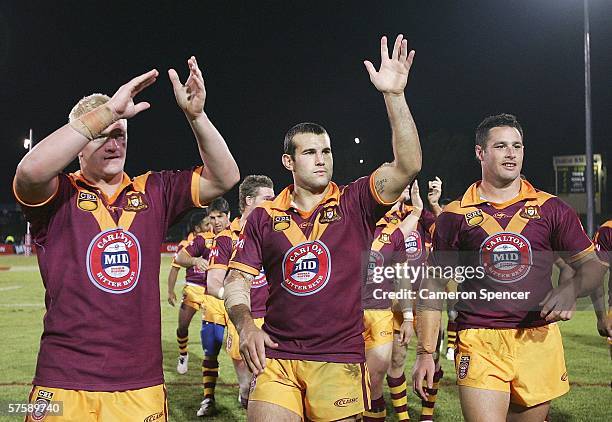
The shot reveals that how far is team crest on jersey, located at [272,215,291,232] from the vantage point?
4.67m

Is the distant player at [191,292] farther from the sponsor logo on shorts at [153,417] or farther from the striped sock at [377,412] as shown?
the sponsor logo on shorts at [153,417]

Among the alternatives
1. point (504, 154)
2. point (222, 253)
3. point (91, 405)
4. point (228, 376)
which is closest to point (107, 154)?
point (91, 405)

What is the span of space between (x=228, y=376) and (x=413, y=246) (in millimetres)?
3562

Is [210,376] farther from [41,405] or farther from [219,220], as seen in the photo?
[41,405]

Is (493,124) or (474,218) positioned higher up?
(493,124)

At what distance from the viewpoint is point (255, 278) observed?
743 cm

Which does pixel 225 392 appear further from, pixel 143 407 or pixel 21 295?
pixel 21 295

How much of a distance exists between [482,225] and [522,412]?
A: 1.38 meters

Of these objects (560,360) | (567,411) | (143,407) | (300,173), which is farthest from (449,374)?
(143,407)

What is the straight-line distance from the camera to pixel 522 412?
489 centimetres

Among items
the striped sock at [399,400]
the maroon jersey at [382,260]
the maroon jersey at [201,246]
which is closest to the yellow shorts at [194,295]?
the maroon jersey at [201,246]

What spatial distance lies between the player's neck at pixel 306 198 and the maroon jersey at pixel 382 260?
265 cm

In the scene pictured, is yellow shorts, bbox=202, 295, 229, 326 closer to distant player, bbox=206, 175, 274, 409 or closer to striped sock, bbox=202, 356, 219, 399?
striped sock, bbox=202, 356, 219, 399

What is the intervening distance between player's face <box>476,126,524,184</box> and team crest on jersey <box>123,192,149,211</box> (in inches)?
110
